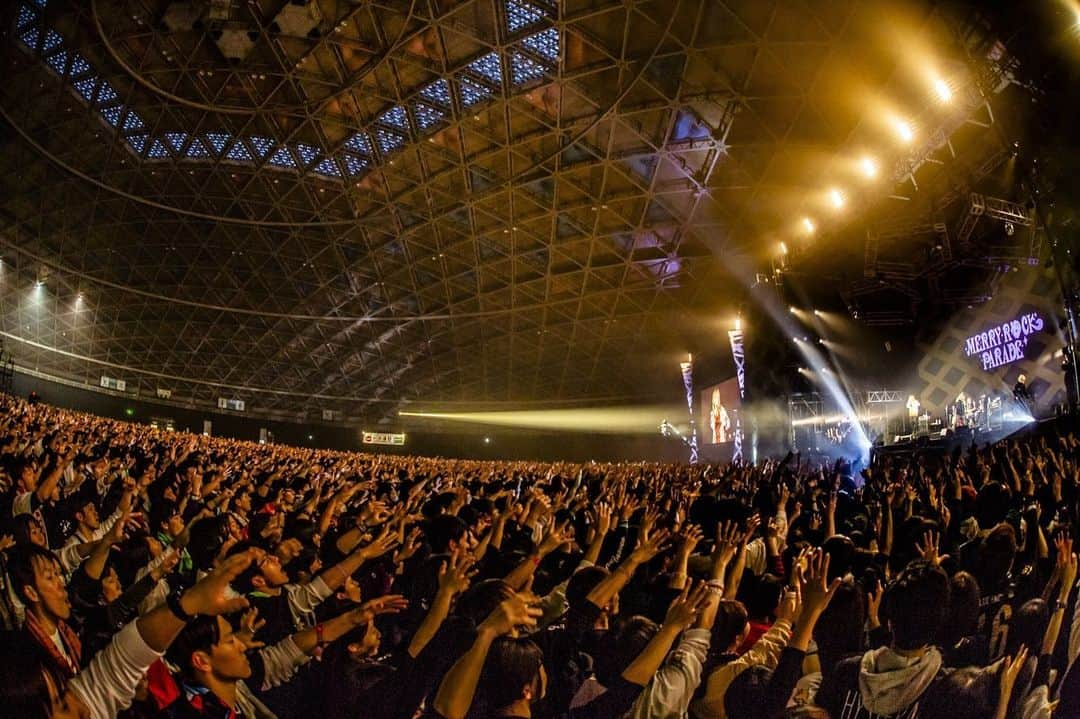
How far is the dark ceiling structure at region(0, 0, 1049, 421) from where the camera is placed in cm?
1695

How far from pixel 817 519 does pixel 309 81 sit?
65.2 ft

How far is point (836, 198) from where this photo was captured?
1842 cm

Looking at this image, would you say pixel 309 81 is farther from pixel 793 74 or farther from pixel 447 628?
pixel 447 628

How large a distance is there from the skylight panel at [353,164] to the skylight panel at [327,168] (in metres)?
0.43

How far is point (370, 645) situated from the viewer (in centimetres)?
341

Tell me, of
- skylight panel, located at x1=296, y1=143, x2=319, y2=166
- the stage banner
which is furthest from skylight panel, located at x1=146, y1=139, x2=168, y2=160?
the stage banner

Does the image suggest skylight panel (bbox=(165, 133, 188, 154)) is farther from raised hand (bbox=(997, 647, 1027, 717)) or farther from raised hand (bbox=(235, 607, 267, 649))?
raised hand (bbox=(997, 647, 1027, 717))

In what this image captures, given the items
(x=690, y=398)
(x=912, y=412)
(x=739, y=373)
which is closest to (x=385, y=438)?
(x=690, y=398)

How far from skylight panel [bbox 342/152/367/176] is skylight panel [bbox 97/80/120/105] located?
7.98 metres

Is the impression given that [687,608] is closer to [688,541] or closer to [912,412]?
[688,541]

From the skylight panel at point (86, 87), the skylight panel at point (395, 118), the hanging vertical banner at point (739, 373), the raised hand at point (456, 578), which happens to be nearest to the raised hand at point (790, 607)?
the raised hand at point (456, 578)

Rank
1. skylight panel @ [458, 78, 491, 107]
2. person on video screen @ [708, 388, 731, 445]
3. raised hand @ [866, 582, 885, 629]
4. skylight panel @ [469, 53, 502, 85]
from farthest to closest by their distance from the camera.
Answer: person on video screen @ [708, 388, 731, 445], skylight panel @ [458, 78, 491, 107], skylight panel @ [469, 53, 502, 85], raised hand @ [866, 582, 885, 629]

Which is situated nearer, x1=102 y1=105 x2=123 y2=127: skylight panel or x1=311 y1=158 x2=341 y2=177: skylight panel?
x1=102 y1=105 x2=123 y2=127: skylight panel

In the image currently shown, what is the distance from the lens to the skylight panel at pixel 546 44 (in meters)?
18.3
